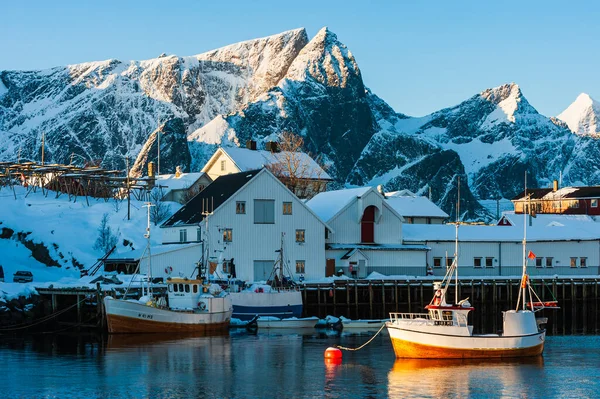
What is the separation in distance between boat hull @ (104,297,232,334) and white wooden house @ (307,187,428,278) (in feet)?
72.8

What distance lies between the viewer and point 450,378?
3791 cm

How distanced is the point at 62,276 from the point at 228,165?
53778 millimetres

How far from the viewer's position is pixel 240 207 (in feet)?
234

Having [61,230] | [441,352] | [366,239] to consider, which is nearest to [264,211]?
[366,239]

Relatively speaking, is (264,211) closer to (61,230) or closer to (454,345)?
(61,230)

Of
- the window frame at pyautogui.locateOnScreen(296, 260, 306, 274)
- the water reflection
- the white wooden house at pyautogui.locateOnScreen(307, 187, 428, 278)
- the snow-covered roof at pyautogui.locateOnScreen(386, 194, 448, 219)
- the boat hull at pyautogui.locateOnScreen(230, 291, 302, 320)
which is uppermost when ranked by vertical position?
the snow-covered roof at pyautogui.locateOnScreen(386, 194, 448, 219)

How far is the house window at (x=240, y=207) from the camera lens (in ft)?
234

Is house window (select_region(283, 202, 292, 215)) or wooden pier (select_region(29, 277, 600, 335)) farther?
house window (select_region(283, 202, 292, 215))

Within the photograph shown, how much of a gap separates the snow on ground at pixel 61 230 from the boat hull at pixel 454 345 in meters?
28.0

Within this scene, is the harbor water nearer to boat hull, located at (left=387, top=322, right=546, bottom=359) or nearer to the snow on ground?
boat hull, located at (left=387, top=322, right=546, bottom=359)

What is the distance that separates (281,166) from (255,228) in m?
50.1

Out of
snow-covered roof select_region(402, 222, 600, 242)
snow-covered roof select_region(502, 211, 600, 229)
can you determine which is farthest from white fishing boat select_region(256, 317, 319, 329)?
snow-covered roof select_region(502, 211, 600, 229)

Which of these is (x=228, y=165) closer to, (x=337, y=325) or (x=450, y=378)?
(x=337, y=325)

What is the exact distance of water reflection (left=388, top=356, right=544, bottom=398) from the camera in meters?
35.0
